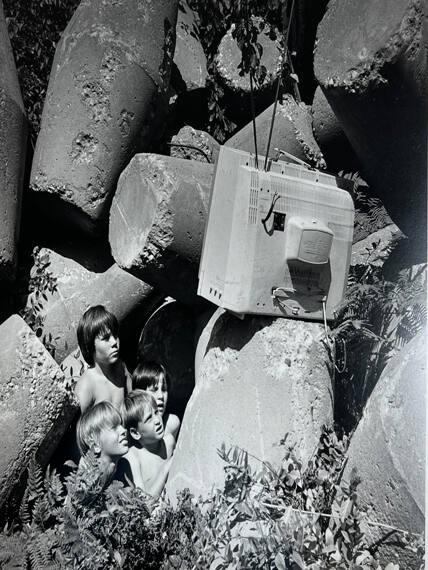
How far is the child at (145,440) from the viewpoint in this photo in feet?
7.26

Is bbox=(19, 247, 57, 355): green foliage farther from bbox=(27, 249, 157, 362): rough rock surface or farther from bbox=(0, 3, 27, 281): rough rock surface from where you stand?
bbox=(0, 3, 27, 281): rough rock surface

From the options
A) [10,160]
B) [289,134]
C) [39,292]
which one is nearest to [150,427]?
[39,292]

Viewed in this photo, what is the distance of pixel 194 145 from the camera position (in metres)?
2.64

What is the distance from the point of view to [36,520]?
5.99 feet

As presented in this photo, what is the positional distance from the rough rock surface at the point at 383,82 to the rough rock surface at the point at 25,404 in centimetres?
111

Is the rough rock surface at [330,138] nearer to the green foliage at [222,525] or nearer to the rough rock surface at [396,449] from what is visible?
the rough rock surface at [396,449]

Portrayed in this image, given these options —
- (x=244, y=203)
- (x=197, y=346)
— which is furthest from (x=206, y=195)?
(x=197, y=346)

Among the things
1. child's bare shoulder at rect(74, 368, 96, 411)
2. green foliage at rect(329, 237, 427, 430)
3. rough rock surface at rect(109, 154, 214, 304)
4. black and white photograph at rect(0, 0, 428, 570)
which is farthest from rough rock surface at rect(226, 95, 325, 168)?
child's bare shoulder at rect(74, 368, 96, 411)

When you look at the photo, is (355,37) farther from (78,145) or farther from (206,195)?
(78,145)

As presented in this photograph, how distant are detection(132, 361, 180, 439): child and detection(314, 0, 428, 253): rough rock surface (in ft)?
2.95

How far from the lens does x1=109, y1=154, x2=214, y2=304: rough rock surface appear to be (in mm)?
2160

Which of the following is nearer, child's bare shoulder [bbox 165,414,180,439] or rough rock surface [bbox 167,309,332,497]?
rough rock surface [bbox 167,309,332,497]

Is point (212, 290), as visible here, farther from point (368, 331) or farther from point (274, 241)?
point (368, 331)

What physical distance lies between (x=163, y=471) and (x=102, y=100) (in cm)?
117
